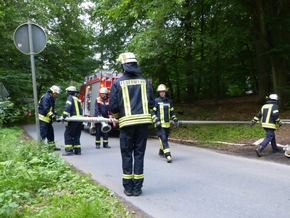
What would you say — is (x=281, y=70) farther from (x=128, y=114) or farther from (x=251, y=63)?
(x=128, y=114)

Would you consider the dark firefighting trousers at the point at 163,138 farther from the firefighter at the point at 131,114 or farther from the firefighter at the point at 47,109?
the firefighter at the point at 47,109

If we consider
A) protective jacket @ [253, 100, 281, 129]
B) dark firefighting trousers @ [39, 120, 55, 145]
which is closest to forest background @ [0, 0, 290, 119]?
protective jacket @ [253, 100, 281, 129]

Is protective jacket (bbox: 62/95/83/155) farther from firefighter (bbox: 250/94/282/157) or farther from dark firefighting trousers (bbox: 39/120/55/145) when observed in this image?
firefighter (bbox: 250/94/282/157)

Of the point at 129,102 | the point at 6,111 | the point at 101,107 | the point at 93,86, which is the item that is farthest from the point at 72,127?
the point at 6,111

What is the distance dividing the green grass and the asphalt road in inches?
18.1

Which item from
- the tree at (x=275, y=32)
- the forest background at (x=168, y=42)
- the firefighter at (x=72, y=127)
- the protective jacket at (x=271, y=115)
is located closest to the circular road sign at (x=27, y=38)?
the firefighter at (x=72, y=127)

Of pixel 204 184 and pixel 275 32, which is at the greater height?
pixel 275 32

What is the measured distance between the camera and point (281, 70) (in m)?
14.0

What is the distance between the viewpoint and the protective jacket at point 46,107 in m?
9.62

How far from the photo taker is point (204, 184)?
5930 millimetres

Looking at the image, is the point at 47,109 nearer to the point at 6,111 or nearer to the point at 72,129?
the point at 72,129

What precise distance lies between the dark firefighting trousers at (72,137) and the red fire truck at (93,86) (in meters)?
4.42

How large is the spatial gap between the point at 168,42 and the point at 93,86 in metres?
4.32

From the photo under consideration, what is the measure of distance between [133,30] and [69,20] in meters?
8.35
